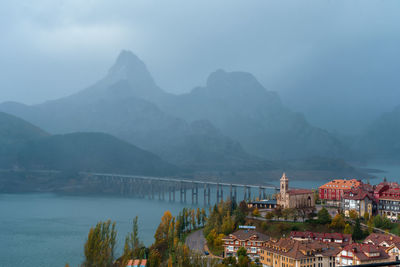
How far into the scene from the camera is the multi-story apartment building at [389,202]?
41312 millimetres

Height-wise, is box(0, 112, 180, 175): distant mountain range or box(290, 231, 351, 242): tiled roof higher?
box(0, 112, 180, 175): distant mountain range

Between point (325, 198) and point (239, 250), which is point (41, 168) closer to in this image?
point (325, 198)

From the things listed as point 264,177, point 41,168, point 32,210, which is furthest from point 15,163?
point 264,177

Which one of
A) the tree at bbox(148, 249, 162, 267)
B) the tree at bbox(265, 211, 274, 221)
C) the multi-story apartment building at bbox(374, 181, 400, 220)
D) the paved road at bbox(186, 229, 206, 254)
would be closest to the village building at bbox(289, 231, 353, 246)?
the tree at bbox(265, 211, 274, 221)

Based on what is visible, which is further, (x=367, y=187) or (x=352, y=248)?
(x=367, y=187)

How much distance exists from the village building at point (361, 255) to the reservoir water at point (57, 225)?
19.8 meters

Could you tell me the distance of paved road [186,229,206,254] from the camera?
37.8m

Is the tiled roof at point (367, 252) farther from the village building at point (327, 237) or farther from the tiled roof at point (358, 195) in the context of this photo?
the tiled roof at point (358, 195)

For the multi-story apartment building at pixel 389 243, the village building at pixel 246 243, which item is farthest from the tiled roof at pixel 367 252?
the village building at pixel 246 243

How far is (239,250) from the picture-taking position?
33.3 m

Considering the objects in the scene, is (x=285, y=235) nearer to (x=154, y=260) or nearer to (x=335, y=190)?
(x=154, y=260)

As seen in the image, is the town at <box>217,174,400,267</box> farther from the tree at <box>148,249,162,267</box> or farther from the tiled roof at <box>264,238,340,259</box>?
the tree at <box>148,249,162,267</box>

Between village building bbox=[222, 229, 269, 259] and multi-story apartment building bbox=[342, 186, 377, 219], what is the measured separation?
1210cm

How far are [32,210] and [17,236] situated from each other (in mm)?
23716
